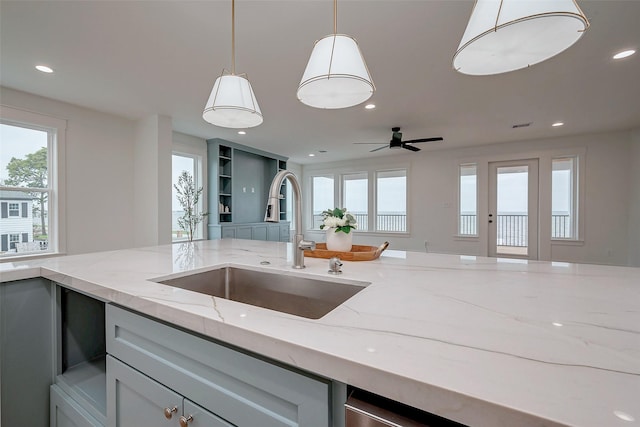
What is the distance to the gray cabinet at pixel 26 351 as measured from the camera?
3.95 ft

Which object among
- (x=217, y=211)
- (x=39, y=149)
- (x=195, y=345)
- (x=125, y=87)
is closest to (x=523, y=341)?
(x=195, y=345)

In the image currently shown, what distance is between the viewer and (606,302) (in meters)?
0.82

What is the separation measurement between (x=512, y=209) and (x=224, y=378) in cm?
654

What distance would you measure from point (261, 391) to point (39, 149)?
4418mm

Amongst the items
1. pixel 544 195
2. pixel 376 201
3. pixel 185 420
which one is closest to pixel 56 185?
pixel 185 420

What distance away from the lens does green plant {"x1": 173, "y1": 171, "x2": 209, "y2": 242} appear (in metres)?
4.71

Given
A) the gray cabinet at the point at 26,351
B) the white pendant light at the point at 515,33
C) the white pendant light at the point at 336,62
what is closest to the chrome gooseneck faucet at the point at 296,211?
the white pendant light at the point at 336,62

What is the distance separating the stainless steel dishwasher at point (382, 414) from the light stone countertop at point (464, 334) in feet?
0.17

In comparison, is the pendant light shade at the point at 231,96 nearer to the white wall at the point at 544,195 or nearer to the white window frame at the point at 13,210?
the white window frame at the point at 13,210

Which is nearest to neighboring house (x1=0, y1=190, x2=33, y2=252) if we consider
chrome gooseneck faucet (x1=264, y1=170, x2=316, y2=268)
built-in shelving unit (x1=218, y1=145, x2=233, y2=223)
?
built-in shelving unit (x1=218, y1=145, x2=233, y2=223)

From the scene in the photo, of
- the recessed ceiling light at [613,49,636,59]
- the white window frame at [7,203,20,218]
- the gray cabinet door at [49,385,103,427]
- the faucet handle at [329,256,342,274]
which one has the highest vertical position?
the recessed ceiling light at [613,49,636,59]

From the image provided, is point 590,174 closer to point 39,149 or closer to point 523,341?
point 523,341

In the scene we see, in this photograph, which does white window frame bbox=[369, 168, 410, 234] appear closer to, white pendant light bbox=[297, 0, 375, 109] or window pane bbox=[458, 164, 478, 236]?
window pane bbox=[458, 164, 478, 236]

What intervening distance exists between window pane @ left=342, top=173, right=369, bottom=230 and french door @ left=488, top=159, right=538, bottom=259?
2826mm
